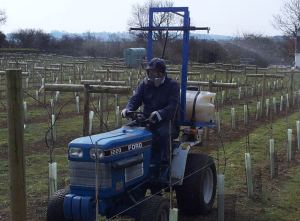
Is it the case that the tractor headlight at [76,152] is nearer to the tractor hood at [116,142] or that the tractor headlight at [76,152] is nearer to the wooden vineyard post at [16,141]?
the tractor hood at [116,142]

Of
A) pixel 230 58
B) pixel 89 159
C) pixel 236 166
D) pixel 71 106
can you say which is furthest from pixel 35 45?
pixel 89 159

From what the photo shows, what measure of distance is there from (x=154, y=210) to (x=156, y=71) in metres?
1.63

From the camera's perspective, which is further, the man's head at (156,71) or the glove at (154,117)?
the man's head at (156,71)

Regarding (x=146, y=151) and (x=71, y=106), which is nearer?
(x=146, y=151)

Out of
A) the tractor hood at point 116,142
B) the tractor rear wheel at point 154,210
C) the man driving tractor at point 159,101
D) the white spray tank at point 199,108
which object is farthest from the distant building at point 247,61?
the tractor rear wheel at point 154,210

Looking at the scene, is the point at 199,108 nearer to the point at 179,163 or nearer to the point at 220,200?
the point at 179,163

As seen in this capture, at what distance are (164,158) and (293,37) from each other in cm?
5812

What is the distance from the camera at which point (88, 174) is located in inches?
201

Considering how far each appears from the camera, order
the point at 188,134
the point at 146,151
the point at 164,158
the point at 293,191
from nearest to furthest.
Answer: the point at 146,151, the point at 164,158, the point at 188,134, the point at 293,191

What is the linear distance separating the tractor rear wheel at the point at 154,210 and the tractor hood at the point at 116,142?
1.86 feet

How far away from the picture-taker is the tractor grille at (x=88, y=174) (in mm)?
5064

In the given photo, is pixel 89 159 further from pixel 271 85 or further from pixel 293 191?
pixel 271 85

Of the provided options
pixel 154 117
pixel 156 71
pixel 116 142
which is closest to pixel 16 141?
pixel 116 142

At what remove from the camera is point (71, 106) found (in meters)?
20.2
